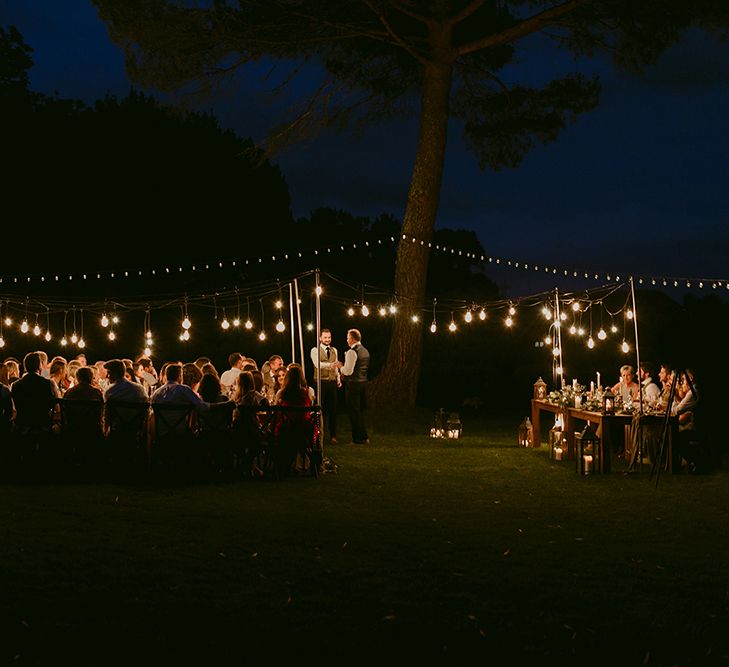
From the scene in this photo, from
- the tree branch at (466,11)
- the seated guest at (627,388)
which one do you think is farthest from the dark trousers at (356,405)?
the tree branch at (466,11)

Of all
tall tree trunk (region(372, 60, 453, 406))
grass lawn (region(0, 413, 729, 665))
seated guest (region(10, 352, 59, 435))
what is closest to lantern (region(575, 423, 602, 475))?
grass lawn (region(0, 413, 729, 665))

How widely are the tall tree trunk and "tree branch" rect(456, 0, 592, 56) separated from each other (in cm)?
50

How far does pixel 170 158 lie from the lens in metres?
24.2

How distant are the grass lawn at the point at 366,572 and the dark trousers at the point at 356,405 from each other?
3.41 meters

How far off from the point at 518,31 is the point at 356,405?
799 cm

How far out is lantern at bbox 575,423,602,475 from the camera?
9.74 meters

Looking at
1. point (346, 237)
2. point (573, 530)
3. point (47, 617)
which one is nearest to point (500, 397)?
point (346, 237)

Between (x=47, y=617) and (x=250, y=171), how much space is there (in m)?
21.9

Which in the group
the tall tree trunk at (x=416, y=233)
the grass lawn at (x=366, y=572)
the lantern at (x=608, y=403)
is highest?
the tall tree trunk at (x=416, y=233)

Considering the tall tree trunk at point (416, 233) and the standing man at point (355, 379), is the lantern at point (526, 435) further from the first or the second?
the tall tree trunk at point (416, 233)

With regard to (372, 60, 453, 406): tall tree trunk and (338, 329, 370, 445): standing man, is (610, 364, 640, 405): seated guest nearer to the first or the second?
(338, 329, 370, 445): standing man

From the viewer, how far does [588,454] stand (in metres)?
10.1

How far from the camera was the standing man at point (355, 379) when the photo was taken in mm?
12406

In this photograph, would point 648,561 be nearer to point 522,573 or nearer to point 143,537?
point 522,573
